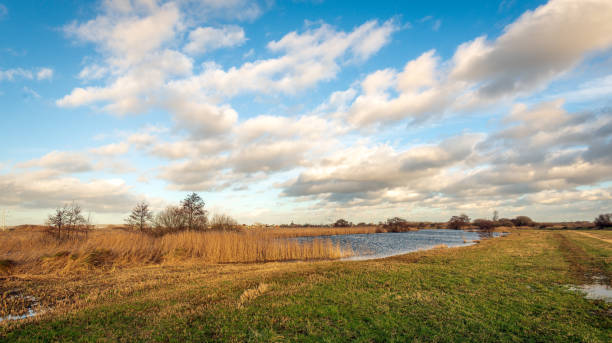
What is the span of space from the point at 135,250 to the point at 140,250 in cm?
38

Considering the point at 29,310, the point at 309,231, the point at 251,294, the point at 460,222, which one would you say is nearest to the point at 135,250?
the point at 29,310

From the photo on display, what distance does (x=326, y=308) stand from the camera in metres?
6.76

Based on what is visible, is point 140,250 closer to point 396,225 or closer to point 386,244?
point 386,244

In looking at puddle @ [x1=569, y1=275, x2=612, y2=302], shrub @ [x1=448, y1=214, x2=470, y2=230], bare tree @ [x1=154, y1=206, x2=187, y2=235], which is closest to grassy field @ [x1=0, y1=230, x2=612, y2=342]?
puddle @ [x1=569, y1=275, x2=612, y2=302]

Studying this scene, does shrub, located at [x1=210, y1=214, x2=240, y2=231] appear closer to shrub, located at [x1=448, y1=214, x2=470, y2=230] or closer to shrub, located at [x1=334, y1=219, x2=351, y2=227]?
shrub, located at [x1=334, y1=219, x2=351, y2=227]

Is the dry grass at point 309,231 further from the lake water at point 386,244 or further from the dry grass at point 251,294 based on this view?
the dry grass at point 251,294

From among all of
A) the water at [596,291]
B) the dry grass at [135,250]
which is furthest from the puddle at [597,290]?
the dry grass at [135,250]

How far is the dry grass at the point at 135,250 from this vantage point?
14477 millimetres

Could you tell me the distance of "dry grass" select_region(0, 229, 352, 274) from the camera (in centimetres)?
1448

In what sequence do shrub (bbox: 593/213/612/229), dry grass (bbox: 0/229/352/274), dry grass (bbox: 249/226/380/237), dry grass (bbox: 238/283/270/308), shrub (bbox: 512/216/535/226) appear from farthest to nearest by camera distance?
shrub (bbox: 512/216/535/226) → shrub (bbox: 593/213/612/229) → dry grass (bbox: 249/226/380/237) → dry grass (bbox: 0/229/352/274) → dry grass (bbox: 238/283/270/308)

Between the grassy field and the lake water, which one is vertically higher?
the grassy field

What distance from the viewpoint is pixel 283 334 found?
534cm

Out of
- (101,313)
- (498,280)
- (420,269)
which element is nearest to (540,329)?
(498,280)

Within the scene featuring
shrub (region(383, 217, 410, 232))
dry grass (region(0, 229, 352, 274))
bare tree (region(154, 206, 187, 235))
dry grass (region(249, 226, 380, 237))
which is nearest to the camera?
dry grass (region(0, 229, 352, 274))
